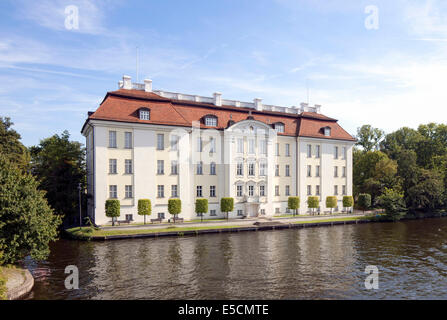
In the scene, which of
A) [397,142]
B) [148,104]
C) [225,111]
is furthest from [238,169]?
[397,142]

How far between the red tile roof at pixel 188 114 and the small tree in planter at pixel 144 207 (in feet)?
37.2

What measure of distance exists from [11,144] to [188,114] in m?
25.7

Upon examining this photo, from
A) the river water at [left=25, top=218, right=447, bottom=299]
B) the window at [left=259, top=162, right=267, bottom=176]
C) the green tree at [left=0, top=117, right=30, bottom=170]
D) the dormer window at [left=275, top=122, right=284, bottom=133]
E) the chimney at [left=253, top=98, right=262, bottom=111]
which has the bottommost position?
the river water at [left=25, top=218, right=447, bottom=299]

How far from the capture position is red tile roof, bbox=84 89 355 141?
44.3 meters

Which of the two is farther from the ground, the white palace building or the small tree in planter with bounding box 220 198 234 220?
the white palace building

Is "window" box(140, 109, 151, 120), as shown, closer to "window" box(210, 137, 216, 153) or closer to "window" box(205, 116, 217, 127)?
"window" box(205, 116, 217, 127)

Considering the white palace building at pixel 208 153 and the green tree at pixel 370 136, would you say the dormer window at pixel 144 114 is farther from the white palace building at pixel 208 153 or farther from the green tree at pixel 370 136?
the green tree at pixel 370 136

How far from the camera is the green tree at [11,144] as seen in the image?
41.5 meters

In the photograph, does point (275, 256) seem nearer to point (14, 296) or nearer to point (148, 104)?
point (14, 296)

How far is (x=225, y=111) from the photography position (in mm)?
53875

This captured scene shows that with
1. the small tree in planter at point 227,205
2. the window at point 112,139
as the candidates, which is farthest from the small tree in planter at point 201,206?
the window at point 112,139

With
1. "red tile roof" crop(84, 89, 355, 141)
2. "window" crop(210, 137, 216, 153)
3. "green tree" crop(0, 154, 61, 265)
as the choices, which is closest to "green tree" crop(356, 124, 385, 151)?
"red tile roof" crop(84, 89, 355, 141)

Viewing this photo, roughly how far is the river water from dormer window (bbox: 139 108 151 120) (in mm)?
18413
